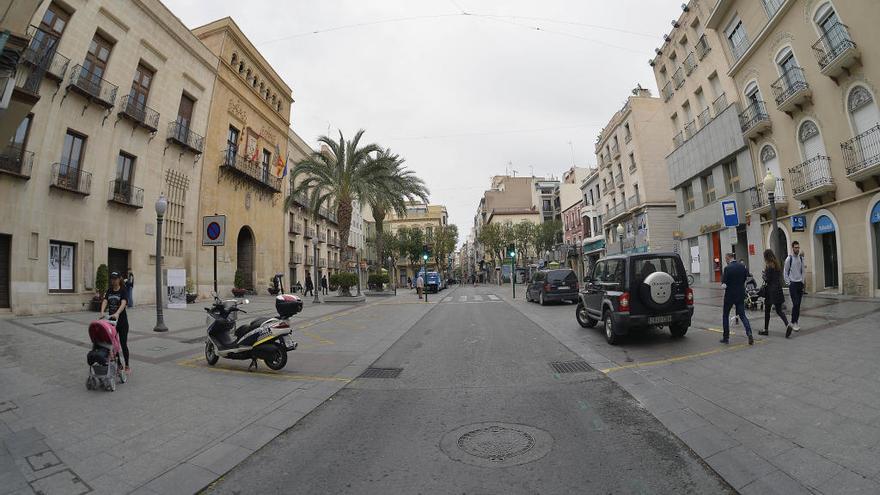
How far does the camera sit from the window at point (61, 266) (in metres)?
15.0

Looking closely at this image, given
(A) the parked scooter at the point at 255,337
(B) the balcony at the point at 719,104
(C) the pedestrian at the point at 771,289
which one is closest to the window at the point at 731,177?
(B) the balcony at the point at 719,104

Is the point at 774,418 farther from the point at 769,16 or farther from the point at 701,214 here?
the point at 701,214

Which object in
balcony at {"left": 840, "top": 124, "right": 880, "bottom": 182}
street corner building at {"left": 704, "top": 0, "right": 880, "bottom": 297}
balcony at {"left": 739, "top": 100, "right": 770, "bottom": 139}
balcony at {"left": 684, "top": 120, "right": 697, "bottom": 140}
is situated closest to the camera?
balcony at {"left": 840, "top": 124, "right": 880, "bottom": 182}

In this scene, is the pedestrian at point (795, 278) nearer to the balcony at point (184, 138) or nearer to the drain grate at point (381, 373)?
the drain grate at point (381, 373)

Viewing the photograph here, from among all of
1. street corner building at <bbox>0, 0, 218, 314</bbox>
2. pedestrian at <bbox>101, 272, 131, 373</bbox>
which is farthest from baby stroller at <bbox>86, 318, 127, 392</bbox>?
street corner building at <bbox>0, 0, 218, 314</bbox>

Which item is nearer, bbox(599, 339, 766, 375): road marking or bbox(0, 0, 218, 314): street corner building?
bbox(599, 339, 766, 375): road marking

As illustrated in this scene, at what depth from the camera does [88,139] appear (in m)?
16.7

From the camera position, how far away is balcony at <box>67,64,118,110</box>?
51.3 ft

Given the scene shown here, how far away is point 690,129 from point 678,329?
20471 mm

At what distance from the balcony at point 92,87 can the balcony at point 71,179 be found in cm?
284

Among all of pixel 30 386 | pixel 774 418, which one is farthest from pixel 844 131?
pixel 30 386

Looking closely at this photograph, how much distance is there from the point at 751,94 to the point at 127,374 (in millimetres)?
23821

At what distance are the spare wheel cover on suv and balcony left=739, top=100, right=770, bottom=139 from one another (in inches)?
550

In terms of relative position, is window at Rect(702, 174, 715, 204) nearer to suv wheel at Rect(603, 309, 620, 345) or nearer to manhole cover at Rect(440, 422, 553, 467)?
suv wheel at Rect(603, 309, 620, 345)
